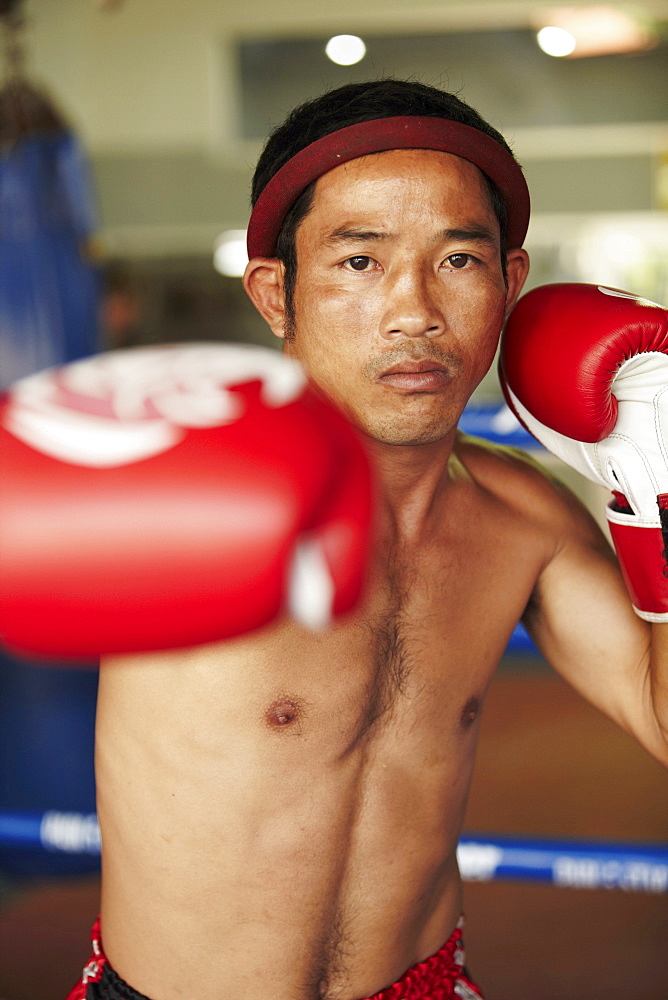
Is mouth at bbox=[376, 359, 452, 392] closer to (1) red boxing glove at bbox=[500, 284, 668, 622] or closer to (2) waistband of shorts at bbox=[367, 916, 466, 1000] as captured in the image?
(1) red boxing glove at bbox=[500, 284, 668, 622]

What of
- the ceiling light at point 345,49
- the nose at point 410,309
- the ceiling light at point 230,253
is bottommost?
the nose at point 410,309

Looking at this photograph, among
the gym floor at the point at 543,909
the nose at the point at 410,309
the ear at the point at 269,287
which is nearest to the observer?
the nose at the point at 410,309

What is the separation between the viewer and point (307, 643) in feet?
3.72

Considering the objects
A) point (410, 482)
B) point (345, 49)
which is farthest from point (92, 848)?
point (345, 49)

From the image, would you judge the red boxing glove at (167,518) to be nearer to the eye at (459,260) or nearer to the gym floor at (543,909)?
the eye at (459,260)

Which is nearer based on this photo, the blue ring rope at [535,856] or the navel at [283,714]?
the navel at [283,714]

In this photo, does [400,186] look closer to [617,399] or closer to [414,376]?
[414,376]

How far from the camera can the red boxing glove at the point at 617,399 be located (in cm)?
117

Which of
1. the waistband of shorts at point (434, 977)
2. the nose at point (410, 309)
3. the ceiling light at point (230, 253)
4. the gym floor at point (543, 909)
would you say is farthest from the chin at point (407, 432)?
the ceiling light at point (230, 253)

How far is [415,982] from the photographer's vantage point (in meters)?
1.26

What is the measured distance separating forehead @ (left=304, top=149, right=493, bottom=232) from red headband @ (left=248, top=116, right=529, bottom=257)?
0.04 feet

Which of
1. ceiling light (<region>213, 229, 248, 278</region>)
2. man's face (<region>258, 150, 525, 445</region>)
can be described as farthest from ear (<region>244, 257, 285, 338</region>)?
ceiling light (<region>213, 229, 248, 278</region>)

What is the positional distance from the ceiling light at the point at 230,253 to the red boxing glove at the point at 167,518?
4605mm

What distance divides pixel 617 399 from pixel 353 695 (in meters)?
0.51
